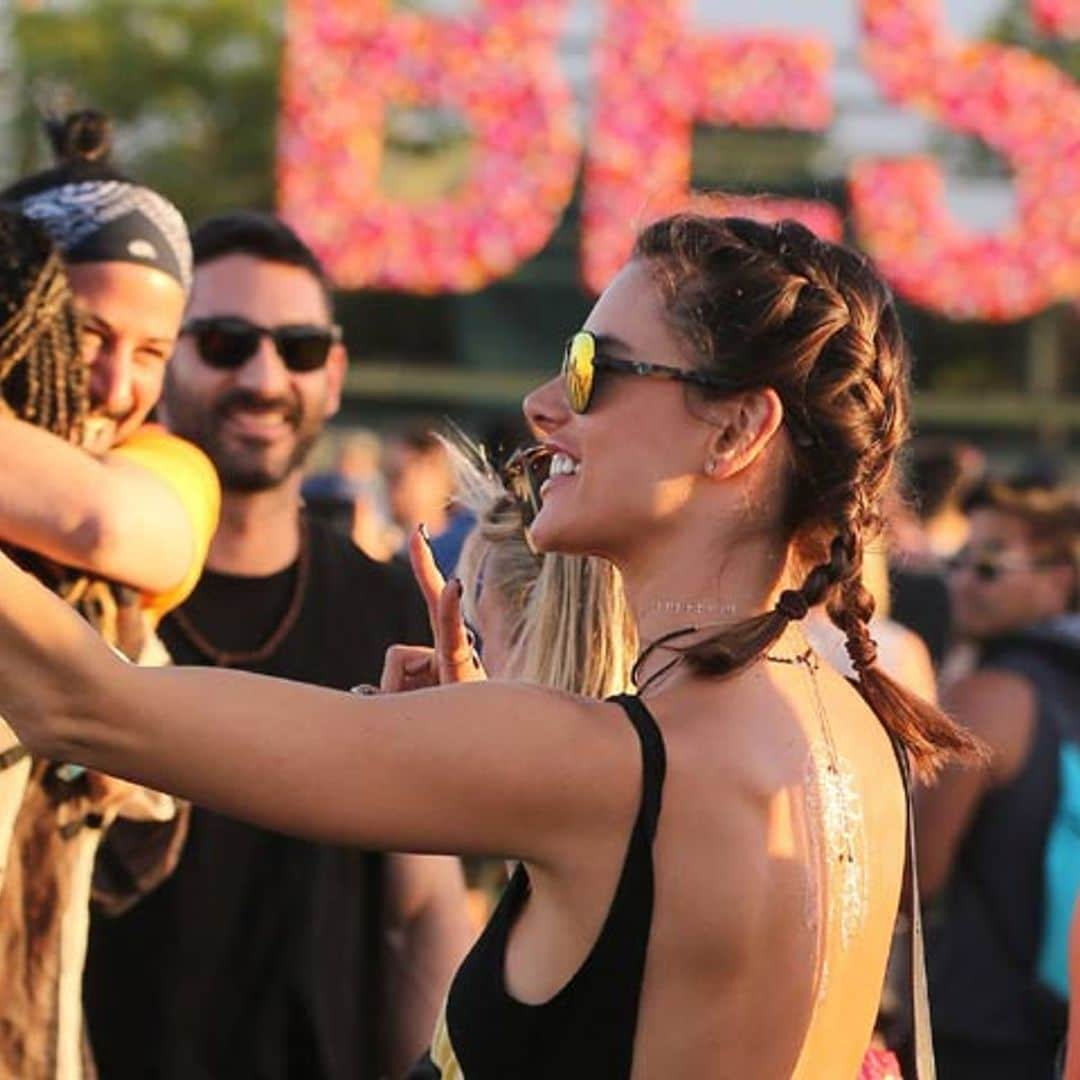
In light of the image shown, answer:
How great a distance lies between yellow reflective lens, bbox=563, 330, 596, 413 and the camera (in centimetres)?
252

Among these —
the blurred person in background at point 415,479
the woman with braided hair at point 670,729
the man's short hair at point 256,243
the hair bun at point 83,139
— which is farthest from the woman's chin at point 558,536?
the blurred person in background at point 415,479

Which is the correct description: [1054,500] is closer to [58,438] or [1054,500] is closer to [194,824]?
[194,824]

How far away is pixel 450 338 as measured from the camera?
45344 mm

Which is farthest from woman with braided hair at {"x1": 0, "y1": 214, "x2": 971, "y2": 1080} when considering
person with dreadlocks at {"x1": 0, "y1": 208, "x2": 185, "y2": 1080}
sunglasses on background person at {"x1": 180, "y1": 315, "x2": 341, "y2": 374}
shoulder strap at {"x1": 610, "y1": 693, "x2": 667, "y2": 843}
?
sunglasses on background person at {"x1": 180, "y1": 315, "x2": 341, "y2": 374}

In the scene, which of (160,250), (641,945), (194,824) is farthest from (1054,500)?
(641,945)

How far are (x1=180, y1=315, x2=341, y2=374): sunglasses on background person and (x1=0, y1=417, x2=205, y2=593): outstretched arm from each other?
1.62 m

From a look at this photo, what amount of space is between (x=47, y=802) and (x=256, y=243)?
1835 mm

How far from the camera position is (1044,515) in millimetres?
6598

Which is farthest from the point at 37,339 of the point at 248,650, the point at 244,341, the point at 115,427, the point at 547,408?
the point at 244,341

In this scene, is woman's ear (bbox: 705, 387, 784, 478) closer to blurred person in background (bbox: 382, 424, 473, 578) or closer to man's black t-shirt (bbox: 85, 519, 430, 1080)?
man's black t-shirt (bbox: 85, 519, 430, 1080)

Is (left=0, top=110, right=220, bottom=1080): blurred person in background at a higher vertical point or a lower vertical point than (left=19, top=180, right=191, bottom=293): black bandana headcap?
lower

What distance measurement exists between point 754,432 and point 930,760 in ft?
1.42

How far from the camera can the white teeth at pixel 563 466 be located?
2.53 m

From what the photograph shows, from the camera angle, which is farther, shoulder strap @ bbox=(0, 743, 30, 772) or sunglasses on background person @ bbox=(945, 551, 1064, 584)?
sunglasses on background person @ bbox=(945, 551, 1064, 584)
